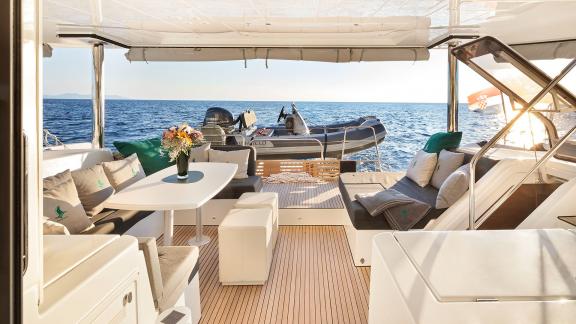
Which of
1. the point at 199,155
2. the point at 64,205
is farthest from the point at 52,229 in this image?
the point at 199,155

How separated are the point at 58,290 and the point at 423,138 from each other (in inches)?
800

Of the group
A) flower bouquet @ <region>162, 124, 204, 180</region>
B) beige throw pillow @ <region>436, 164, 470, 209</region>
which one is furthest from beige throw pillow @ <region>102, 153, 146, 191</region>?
beige throw pillow @ <region>436, 164, 470, 209</region>

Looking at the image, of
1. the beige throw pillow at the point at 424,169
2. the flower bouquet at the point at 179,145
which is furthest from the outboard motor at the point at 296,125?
the flower bouquet at the point at 179,145

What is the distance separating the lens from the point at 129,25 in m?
4.25

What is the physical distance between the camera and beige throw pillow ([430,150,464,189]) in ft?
10.7

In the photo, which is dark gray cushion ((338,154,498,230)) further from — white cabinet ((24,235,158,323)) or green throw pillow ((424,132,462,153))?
white cabinet ((24,235,158,323))

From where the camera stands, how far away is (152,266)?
1436 millimetres

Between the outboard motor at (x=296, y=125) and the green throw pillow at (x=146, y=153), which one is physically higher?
the outboard motor at (x=296, y=125)

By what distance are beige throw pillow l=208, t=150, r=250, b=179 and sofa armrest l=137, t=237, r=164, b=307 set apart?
2.59 m

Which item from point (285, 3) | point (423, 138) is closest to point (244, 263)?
point (285, 3)

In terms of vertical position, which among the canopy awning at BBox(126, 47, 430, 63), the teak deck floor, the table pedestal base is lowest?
the teak deck floor

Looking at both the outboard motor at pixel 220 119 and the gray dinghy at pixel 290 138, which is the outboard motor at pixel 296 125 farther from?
the outboard motor at pixel 220 119

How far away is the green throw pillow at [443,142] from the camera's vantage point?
3717 millimetres

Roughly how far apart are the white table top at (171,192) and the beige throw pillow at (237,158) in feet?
2.07
